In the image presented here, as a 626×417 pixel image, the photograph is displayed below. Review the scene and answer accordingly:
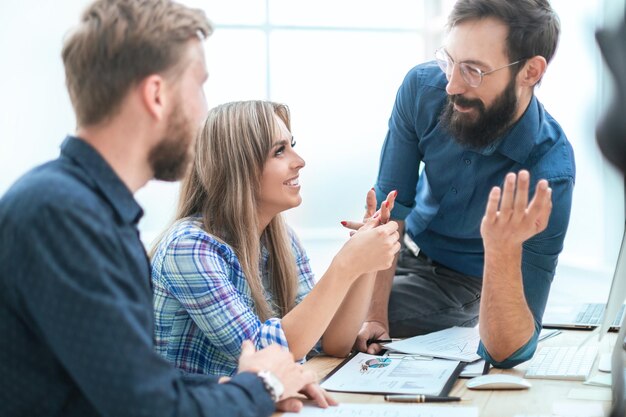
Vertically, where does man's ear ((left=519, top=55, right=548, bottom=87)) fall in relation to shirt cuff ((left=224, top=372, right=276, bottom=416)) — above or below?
above

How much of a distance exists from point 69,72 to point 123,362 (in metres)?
0.47

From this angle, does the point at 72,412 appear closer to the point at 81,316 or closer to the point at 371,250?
the point at 81,316

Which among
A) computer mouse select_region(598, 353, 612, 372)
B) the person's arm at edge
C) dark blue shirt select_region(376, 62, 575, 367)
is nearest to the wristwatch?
the person's arm at edge

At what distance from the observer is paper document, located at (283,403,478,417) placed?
136 cm

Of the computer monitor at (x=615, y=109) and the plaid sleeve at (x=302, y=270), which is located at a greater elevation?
the computer monitor at (x=615, y=109)

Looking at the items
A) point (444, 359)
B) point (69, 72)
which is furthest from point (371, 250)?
point (69, 72)

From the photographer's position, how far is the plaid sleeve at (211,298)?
1.69 metres

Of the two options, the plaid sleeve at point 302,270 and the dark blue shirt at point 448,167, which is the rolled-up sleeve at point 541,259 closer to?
the dark blue shirt at point 448,167

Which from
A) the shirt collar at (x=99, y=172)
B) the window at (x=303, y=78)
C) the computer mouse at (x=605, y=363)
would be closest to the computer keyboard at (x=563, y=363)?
the computer mouse at (x=605, y=363)

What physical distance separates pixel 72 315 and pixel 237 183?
36.8 inches

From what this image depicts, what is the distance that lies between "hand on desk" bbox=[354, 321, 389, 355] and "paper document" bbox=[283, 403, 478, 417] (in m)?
0.50

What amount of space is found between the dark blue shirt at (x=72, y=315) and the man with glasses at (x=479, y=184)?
0.79 meters

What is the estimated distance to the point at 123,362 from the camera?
104 cm

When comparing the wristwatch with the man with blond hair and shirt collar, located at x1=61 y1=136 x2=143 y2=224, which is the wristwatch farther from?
shirt collar, located at x1=61 y1=136 x2=143 y2=224
